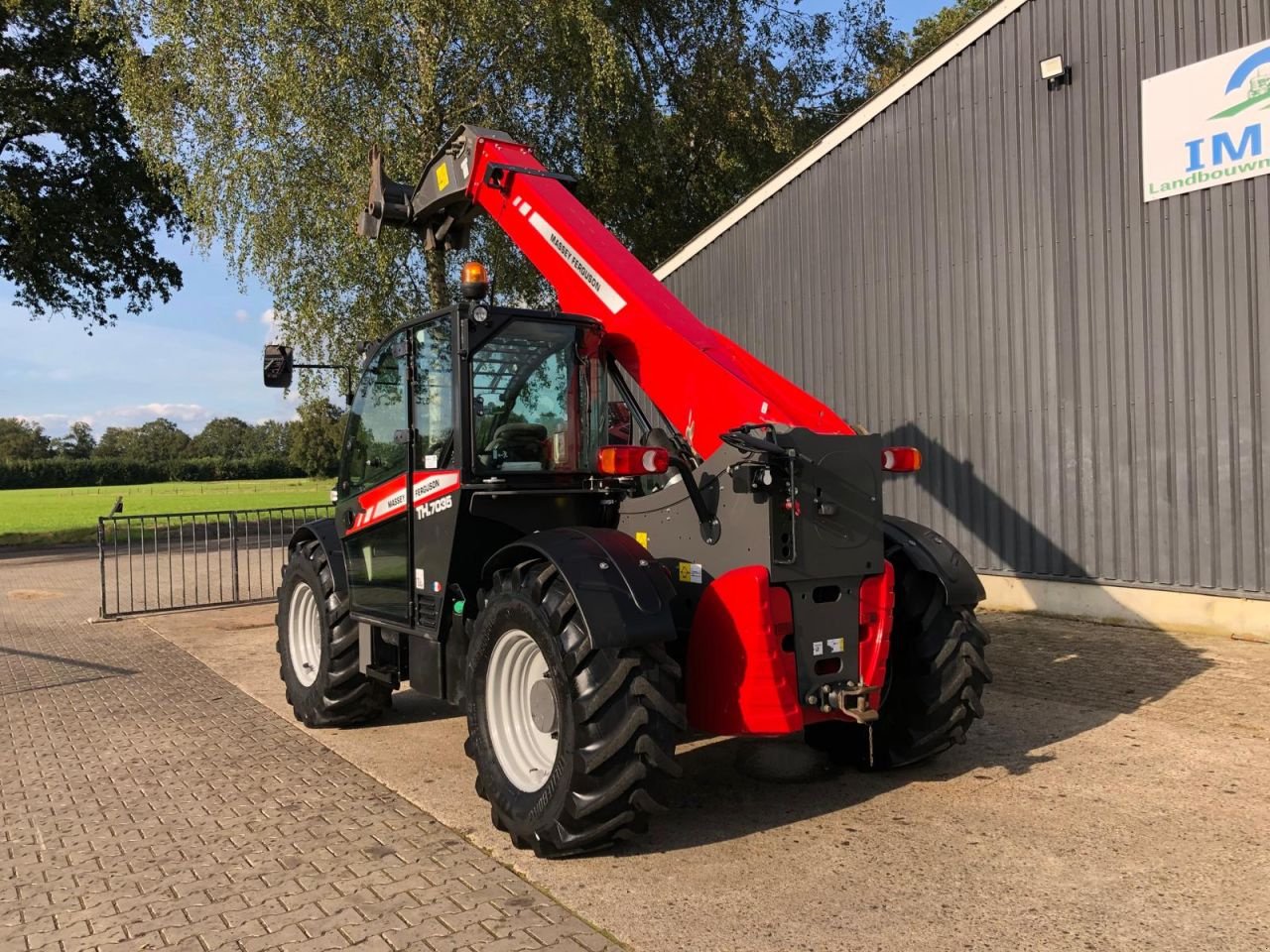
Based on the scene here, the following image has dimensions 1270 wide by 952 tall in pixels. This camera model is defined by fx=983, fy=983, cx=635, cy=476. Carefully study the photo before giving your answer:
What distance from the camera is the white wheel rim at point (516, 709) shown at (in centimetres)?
442

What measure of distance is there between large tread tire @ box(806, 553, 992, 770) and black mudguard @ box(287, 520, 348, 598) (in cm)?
333

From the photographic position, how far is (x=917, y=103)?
1078 centimetres

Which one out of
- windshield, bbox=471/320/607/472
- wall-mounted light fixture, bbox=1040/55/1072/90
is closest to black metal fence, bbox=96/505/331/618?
windshield, bbox=471/320/607/472

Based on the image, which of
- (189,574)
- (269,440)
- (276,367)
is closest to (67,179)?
(189,574)

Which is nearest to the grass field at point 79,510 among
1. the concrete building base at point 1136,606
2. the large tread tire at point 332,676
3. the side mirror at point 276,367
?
the concrete building base at point 1136,606

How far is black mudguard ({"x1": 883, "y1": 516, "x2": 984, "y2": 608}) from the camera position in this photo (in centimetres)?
478

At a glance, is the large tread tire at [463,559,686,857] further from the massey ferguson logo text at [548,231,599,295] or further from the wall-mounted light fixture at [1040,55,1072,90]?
the wall-mounted light fixture at [1040,55,1072,90]

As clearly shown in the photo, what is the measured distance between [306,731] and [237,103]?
37.8 ft

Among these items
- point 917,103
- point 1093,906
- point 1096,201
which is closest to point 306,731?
point 1093,906

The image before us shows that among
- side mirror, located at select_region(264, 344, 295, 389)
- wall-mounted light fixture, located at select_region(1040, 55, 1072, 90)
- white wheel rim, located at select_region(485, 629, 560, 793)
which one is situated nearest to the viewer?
white wheel rim, located at select_region(485, 629, 560, 793)

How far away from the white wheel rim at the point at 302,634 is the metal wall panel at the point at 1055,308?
6.94 metres

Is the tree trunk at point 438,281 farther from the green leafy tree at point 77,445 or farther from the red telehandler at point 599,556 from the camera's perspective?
the green leafy tree at point 77,445

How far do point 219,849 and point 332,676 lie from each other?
6.09ft

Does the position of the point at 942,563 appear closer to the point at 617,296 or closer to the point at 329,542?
the point at 617,296
